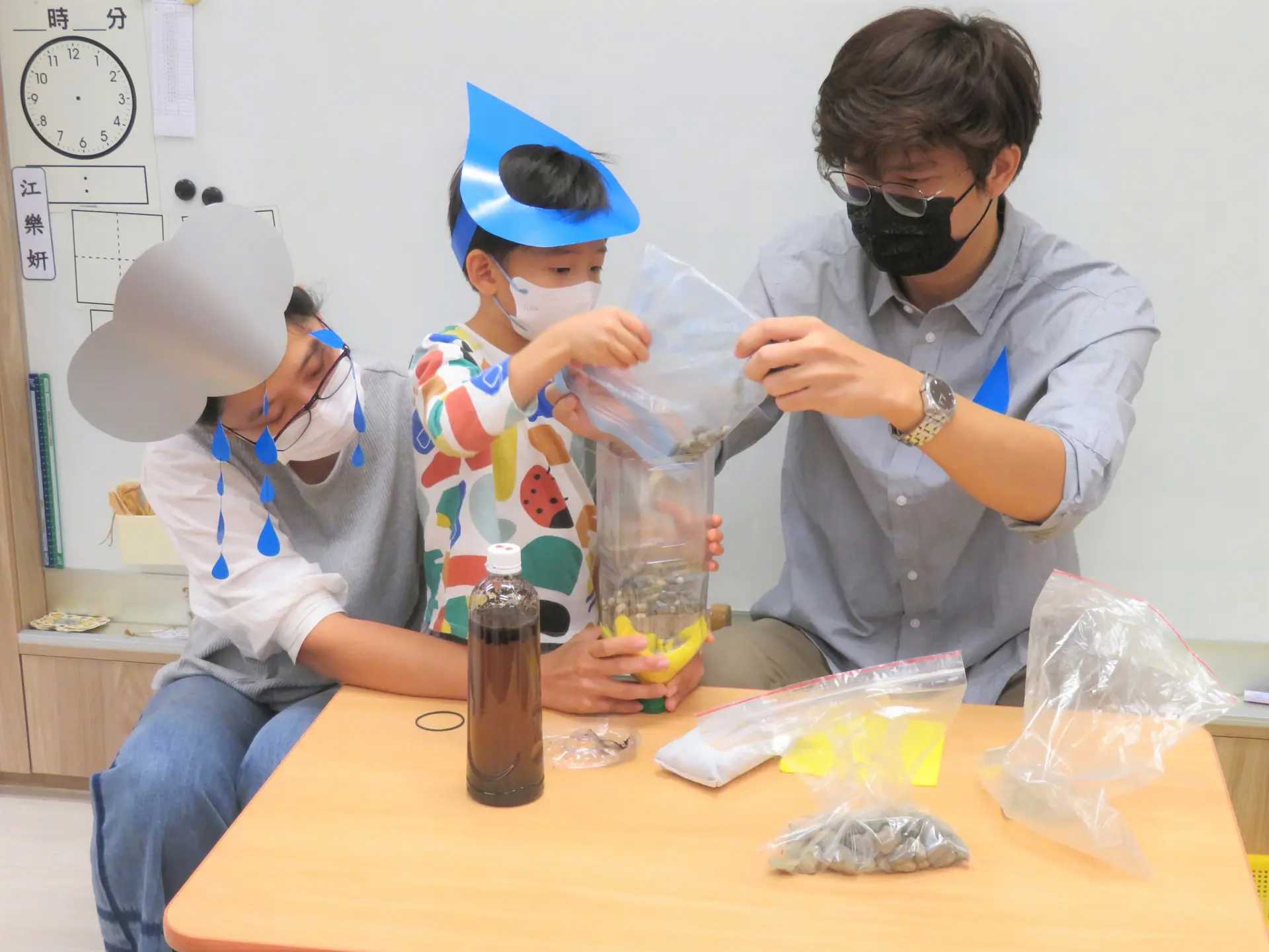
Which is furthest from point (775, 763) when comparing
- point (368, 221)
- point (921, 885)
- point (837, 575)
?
point (368, 221)

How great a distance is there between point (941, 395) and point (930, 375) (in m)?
0.03

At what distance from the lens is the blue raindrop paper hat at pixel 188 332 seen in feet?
4.05

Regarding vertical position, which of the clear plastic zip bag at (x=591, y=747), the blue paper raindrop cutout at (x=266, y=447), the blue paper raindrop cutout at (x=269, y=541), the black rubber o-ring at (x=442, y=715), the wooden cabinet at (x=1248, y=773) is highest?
the blue paper raindrop cutout at (x=266, y=447)

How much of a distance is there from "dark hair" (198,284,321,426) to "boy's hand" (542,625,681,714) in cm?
54

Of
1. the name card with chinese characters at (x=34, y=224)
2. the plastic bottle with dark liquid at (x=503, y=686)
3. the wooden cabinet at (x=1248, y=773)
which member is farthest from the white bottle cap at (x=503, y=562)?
the name card with chinese characters at (x=34, y=224)

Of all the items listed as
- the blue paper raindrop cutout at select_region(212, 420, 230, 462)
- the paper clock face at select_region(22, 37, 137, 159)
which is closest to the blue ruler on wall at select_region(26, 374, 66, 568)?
the paper clock face at select_region(22, 37, 137, 159)

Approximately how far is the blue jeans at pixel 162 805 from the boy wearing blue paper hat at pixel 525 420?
32 centimetres

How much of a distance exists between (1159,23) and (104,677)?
239 cm

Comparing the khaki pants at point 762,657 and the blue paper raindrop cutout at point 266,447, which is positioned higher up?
the blue paper raindrop cutout at point 266,447

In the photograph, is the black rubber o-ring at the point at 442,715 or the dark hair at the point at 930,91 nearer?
the black rubber o-ring at the point at 442,715

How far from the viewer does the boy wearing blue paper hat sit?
1331mm

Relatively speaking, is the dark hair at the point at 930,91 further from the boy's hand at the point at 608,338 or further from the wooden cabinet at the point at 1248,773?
the wooden cabinet at the point at 1248,773

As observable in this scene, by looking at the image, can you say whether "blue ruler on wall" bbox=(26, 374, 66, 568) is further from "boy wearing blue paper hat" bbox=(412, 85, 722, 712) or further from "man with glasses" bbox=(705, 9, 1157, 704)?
"man with glasses" bbox=(705, 9, 1157, 704)

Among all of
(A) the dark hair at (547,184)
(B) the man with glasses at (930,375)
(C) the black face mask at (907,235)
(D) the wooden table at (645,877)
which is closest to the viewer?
(D) the wooden table at (645,877)
